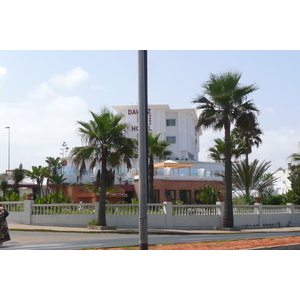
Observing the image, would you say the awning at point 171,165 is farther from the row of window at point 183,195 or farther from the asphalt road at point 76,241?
the asphalt road at point 76,241

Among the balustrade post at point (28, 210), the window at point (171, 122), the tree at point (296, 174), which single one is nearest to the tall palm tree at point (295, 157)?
the tree at point (296, 174)

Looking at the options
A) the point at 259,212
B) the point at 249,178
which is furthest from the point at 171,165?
the point at 259,212

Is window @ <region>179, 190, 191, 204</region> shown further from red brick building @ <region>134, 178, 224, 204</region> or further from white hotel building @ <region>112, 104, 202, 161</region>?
white hotel building @ <region>112, 104, 202, 161</region>

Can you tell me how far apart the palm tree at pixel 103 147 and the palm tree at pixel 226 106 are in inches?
205

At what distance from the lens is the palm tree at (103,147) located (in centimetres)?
2520

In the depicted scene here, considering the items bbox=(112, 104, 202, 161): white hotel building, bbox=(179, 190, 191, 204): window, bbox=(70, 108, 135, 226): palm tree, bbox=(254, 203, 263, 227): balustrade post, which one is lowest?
bbox=(254, 203, 263, 227): balustrade post

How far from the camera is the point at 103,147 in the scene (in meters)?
25.3

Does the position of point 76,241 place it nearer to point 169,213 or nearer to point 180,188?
point 169,213

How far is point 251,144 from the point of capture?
5119cm

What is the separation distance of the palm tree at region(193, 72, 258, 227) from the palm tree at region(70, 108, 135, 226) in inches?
205

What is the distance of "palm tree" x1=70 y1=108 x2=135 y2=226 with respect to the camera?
82.7 feet

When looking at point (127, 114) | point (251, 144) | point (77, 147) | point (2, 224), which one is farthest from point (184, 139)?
point (2, 224)

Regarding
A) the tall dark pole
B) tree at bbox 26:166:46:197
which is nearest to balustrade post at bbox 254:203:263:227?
the tall dark pole

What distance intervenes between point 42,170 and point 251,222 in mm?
37806
